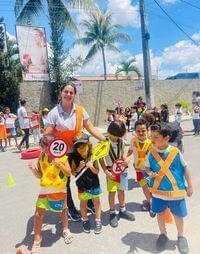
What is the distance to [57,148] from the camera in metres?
3.61

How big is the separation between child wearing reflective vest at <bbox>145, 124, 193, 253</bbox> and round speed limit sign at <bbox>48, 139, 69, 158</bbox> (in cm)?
98

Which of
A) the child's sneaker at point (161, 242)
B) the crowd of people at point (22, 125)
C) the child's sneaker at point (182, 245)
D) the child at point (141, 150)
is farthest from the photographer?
the crowd of people at point (22, 125)

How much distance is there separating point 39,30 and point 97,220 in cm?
1532

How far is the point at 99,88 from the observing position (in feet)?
65.2

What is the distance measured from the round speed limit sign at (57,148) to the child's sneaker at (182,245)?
5.10ft

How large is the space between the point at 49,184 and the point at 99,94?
16400 mm

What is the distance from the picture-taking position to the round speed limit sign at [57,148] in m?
3.60

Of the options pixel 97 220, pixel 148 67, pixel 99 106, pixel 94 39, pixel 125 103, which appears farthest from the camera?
pixel 94 39

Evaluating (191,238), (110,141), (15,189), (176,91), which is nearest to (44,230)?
(110,141)

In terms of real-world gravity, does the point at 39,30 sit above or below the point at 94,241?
above

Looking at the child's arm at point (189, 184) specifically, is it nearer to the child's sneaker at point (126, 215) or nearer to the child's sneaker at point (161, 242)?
the child's sneaker at point (161, 242)

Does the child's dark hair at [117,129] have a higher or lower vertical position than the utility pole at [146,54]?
lower

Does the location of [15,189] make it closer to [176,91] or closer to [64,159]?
[64,159]

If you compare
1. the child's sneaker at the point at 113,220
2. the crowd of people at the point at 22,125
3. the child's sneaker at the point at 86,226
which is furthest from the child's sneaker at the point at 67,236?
the crowd of people at the point at 22,125
